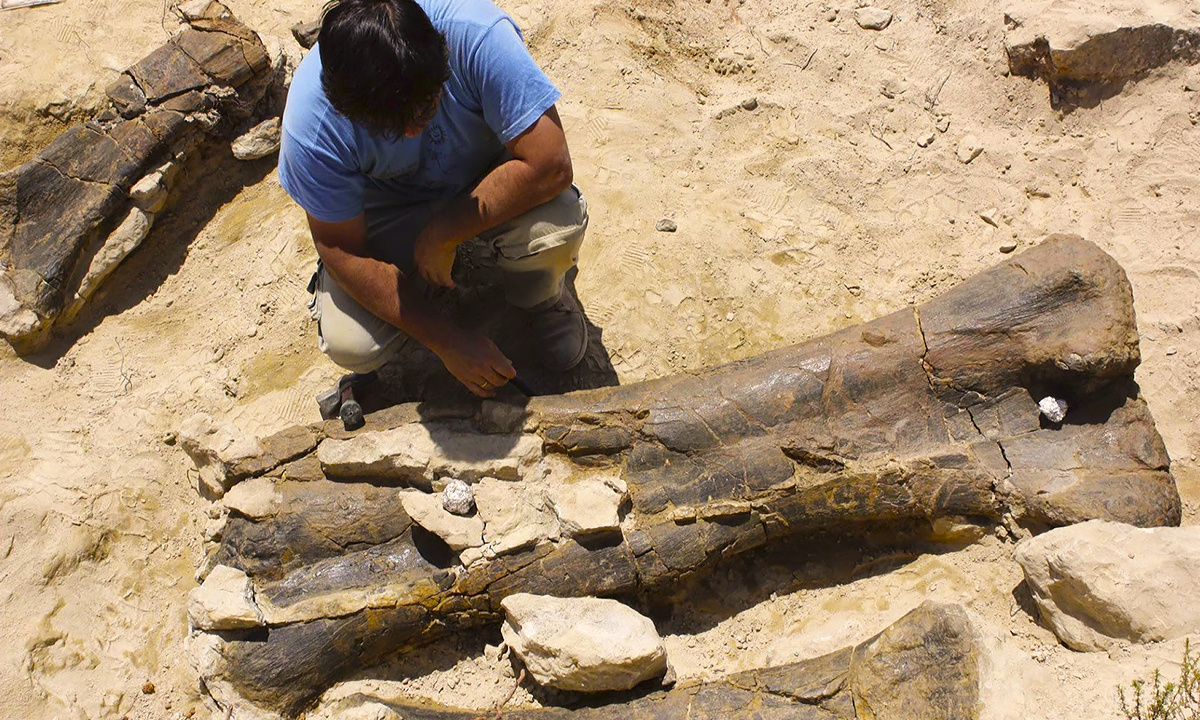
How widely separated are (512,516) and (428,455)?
38 cm

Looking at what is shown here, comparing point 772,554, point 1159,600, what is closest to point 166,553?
point 772,554

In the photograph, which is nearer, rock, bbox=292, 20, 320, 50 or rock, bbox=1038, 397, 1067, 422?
rock, bbox=1038, 397, 1067, 422

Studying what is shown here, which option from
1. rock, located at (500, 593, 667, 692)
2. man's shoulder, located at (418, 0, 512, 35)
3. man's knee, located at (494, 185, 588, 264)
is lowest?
rock, located at (500, 593, 667, 692)

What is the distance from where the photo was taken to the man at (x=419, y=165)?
2186 mm

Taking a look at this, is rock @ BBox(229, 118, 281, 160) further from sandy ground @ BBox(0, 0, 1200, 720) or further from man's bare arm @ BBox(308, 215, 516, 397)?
man's bare arm @ BBox(308, 215, 516, 397)

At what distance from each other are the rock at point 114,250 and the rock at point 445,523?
7.51ft

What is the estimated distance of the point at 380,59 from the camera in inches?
84.1

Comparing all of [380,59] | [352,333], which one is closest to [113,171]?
[352,333]

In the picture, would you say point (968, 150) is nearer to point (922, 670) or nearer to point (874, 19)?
point (874, 19)

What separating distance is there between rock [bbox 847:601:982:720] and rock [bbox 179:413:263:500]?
2.19m

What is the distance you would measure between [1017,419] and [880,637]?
95 cm

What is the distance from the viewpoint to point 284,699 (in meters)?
2.72

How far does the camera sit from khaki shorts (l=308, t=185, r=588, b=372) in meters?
3.08

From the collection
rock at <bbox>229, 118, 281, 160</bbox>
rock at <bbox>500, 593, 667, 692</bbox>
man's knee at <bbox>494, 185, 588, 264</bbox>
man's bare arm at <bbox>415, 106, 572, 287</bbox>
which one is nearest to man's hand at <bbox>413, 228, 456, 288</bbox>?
man's bare arm at <bbox>415, 106, 572, 287</bbox>
